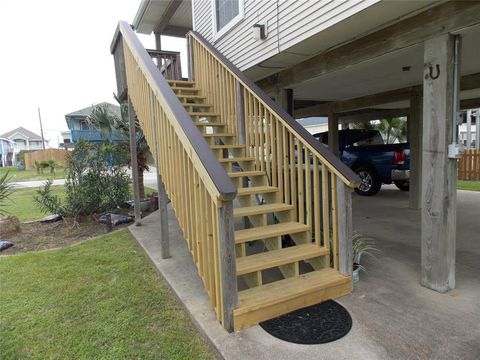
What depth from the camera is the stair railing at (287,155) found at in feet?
9.34

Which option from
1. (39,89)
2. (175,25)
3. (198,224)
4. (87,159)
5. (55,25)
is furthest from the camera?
(39,89)

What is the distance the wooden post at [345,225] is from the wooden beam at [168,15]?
6566 mm

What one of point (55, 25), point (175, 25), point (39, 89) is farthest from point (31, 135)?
point (175, 25)

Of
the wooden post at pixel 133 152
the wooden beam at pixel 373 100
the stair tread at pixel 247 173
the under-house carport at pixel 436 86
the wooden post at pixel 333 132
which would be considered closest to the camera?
the under-house carport at pixel 436 86

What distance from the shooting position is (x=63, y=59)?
36.4m

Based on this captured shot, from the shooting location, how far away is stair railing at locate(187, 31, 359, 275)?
112 inches

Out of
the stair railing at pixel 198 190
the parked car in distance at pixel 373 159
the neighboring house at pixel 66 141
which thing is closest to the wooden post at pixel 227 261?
the stair railing at pixel 198 190

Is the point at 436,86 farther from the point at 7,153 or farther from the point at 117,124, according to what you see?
the point at 7,153

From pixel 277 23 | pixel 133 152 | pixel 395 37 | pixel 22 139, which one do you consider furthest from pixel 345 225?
pixel 22 139

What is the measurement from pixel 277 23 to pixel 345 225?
261 centimetres

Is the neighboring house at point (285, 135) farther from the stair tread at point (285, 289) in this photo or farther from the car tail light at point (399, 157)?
the car tail light at point (399, 157)

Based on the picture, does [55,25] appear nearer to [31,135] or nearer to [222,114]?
[222,114]

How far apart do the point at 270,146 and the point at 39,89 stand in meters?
70.5

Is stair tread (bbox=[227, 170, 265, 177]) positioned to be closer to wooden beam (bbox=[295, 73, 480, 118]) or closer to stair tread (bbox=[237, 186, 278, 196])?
stair tread (bbox=[237, 186, 278, 196])
